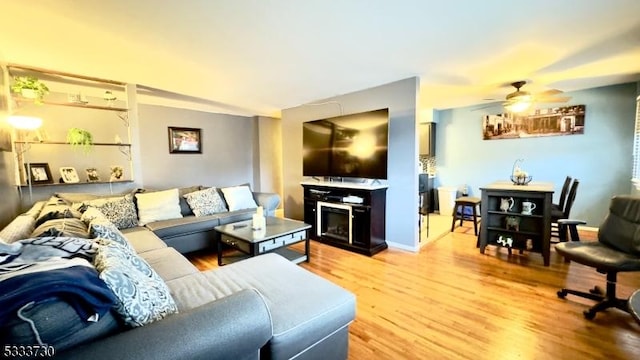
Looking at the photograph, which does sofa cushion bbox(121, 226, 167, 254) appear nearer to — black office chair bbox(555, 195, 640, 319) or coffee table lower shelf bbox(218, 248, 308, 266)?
coffee table lower shelf bbox(218, 248, 308, 266)

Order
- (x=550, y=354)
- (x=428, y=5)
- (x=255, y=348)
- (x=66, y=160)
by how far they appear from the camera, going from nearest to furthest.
Answer: (x=255, y=348), (x=550, y=354), (x=428, y=5), (x=66, y=160)

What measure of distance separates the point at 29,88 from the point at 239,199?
2.60 meters

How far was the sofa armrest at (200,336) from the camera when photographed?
0.80m

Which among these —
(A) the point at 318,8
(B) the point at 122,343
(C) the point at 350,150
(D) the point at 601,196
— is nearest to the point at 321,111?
(C) the point at 350,150

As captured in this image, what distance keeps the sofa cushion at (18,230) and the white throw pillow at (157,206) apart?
48.4 inches

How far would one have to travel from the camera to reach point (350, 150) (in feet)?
12.4

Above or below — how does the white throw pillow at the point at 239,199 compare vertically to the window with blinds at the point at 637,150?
below

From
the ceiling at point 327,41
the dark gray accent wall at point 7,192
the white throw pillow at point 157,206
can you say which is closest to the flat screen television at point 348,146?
the ceiling at point 327,41

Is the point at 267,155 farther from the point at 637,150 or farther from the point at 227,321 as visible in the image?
the point at 637,150

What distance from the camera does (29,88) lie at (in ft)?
9.42

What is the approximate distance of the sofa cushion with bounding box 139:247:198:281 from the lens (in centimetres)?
185

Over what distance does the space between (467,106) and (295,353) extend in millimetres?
5670

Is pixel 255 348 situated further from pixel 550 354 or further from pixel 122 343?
pixel 550 354

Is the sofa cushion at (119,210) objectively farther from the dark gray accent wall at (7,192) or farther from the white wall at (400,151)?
the white wall at (400,151)
